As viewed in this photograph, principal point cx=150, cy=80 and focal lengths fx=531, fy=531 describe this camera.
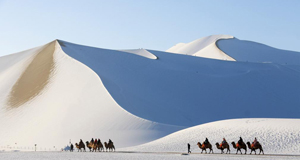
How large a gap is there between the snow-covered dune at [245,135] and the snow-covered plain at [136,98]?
7cm

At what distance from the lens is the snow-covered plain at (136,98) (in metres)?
44.0

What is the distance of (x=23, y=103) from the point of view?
194 feet

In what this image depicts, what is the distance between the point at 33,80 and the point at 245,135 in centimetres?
3514

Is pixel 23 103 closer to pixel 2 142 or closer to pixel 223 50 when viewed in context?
pixel 2 142

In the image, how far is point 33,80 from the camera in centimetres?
6388

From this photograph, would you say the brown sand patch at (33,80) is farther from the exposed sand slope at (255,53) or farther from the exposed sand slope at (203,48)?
the exposed sand slope at (255,53)

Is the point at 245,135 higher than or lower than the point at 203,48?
lower

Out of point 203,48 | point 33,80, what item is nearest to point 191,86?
point 33,80

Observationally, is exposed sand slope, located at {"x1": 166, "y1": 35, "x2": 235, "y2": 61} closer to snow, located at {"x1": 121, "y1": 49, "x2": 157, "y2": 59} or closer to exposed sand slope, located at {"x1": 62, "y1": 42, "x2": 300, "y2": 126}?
snow, located at {"x1": 121, "y1": 49, "x2": 157, "y2": 59}

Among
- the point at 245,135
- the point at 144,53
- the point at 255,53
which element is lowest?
the point at 245,135

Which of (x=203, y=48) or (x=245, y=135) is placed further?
(x=203, y=48)

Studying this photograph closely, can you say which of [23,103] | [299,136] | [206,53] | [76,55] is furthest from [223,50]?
[299,136]

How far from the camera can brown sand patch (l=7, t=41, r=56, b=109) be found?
6041 cm

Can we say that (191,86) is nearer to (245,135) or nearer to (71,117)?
(71,117)
